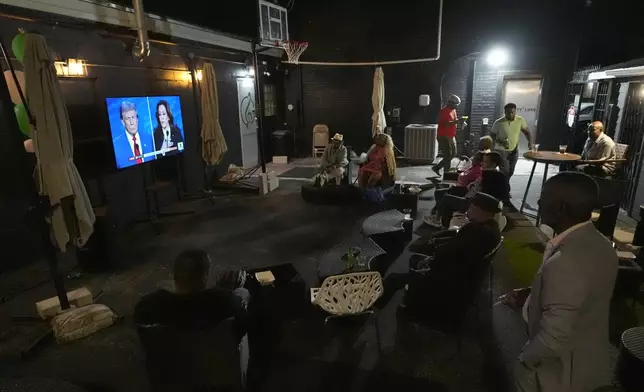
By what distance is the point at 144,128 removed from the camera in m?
5.95

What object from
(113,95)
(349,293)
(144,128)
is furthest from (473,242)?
(113,95)

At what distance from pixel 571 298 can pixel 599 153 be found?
5.69 meters

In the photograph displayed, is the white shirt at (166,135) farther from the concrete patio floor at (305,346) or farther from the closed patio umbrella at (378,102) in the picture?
the closed patio umbrella at (378,102)

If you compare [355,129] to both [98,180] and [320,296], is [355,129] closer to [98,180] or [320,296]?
[98,180]

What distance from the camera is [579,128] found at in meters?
9.98

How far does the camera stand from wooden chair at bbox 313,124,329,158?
11719 mm

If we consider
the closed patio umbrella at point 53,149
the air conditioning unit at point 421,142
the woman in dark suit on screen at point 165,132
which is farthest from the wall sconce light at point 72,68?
the air conditioning unit at point 421,142

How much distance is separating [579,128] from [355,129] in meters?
6.15

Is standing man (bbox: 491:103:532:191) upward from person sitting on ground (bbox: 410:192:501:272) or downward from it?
upward

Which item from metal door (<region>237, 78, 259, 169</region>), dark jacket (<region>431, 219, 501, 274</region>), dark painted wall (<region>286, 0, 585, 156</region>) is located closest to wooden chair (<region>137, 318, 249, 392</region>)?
dark jacket (<region>431, 219, 501, 274</region>)

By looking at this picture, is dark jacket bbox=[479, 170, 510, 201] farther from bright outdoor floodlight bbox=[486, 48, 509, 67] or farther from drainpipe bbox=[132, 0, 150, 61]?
bright outdoor floodlight bbox=[486, 48, 509, 67]

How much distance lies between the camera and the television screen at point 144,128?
538 cm

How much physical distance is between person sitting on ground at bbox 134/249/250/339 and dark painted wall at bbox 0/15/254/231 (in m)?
3.58

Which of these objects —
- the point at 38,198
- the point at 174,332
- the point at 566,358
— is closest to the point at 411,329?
the point at 566,358
